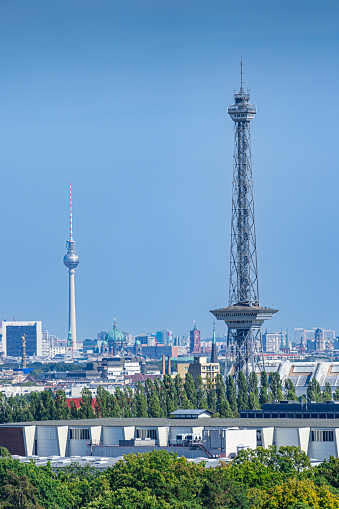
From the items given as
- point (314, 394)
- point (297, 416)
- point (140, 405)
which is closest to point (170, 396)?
point (140, 405)

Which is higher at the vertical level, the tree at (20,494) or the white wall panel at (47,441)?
the white wall panel at (47,441)

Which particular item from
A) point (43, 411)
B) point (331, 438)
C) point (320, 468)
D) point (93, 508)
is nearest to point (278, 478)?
point (320, 468)

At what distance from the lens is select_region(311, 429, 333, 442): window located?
116 m

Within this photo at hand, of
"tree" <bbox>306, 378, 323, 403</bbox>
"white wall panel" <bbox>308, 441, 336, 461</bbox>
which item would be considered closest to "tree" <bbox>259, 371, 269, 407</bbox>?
"tree" <bbox>306, 378, 323, 403</bbox>

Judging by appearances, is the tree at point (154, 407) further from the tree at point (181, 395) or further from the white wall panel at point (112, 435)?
the white wall panel at point (112, 435)

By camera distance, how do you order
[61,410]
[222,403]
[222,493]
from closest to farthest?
[222,493]
[61,410]
[222,403]

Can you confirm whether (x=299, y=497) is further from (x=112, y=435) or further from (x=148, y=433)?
(x=112, y=435)

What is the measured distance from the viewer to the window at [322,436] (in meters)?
116

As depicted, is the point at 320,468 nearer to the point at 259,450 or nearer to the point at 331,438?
the point at 259,450

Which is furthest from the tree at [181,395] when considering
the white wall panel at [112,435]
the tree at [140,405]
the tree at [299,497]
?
the tree at [299,497]

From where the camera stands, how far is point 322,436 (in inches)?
4592

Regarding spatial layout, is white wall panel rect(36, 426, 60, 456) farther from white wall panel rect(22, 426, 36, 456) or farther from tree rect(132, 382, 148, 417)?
tree rect(132, 382, 148, 417)

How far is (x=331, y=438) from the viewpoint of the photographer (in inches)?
4584

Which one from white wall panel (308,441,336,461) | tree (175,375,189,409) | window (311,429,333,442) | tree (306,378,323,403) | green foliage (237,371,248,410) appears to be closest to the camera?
white wall panel (308,441,336,461)
